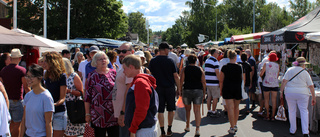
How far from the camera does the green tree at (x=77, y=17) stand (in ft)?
111

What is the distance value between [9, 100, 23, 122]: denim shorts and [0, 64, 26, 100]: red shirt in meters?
0.09

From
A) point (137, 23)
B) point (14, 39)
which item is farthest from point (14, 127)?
point (137, 23)

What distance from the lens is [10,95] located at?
202 inches

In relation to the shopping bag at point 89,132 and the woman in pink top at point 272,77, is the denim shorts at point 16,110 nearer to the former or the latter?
the shopping bag at point 89,132

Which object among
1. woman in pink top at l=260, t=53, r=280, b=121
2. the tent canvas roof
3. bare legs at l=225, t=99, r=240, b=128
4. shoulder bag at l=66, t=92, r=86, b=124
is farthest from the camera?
the tent canvas roof

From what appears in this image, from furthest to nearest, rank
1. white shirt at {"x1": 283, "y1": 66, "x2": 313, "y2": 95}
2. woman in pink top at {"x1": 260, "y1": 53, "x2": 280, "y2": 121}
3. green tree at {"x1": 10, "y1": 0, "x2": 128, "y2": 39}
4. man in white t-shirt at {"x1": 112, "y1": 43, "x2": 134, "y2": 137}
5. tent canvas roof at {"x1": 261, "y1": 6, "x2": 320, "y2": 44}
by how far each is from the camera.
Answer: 1. green tree at {"x1": 10, "y1": 0, "x2": 128, "y2": 39}
2. tent canvas roof at {"x1": 261, "y1": 6, "x2": 320, "y2": 44}
3. woman in pink top at {"x1": 260, "y1": 53, "x2": 280, "y2": 121}
4. white shirt at {"x1": 283, "y1": 66, "x2": 313, "y2": 95}
5. man in white t-shirt at {"x1": 112, "y1": 43, "x2": 134, "y2": 137}

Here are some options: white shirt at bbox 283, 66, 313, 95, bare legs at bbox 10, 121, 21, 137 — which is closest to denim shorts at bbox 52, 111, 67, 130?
bare legs at bbox 10, 121, 21, 137

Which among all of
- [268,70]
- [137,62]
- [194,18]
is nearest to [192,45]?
[194,18]

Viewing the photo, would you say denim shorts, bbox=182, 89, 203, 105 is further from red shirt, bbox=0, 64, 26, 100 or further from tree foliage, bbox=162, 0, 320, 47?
tree foliage, bbox=162, 0, 320, 47

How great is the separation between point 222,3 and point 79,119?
6411cm

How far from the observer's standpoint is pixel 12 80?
512cm

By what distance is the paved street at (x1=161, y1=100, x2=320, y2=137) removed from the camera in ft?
20.7

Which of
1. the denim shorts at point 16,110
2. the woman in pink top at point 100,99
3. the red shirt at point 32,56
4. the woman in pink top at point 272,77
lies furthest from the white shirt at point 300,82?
the red shirt at point 32,56

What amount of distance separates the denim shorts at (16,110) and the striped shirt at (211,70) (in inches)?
186
